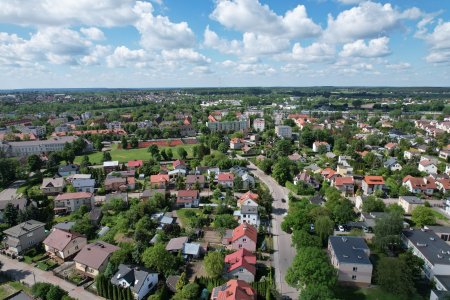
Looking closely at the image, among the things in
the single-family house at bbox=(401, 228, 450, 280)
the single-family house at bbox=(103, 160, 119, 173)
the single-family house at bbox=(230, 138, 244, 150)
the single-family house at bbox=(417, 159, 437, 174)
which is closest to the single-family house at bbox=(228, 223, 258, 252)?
the single-family house at bbox=(401, 228, 450, 280)

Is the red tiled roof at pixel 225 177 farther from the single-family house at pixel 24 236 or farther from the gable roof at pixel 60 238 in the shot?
the single-family house at pixel 24 236

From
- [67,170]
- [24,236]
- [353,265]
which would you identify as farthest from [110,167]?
[353,265]

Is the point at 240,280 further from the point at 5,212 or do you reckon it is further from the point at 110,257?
the point at 5,212

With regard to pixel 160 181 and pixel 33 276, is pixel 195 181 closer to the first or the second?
pixel 160 181

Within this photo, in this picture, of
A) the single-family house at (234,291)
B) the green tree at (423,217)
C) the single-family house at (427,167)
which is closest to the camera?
the single-family house at (234,291)

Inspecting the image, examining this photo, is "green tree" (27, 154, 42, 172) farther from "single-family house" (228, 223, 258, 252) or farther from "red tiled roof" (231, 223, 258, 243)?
"single-family house" (228, 223, 258, 252)

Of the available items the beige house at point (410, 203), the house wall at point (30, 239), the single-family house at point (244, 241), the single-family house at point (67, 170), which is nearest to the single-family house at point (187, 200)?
the single-family house at point (244, 241)
